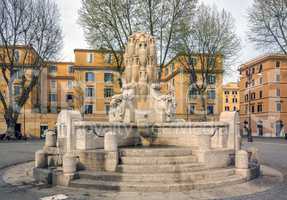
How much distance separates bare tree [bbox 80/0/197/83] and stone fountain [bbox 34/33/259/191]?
13.6 m


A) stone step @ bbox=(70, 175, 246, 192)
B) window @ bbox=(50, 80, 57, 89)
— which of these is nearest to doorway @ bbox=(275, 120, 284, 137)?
window @ bbox=(50, 80, 57, 89)

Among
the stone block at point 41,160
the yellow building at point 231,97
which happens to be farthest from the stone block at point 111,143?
the yellow building at point 231,97

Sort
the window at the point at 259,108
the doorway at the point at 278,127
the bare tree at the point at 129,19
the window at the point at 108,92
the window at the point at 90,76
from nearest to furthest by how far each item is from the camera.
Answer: the bare tree at the point at 129,19 → the doorway at the point at 278,127 → the window at the point at 108,92 → the window at the point at 90,76 → the window at the point at 259,108

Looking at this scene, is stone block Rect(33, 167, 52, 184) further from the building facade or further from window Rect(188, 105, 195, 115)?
the building facade

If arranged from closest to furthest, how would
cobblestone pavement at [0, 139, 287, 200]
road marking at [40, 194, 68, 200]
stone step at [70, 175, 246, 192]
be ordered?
road marking at [40, 194, 68, 200] < cobblestone pavement at [0, 139, 287, 200] < stone step at [70, 175, 246, 192]

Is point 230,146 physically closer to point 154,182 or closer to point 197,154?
point 197,154

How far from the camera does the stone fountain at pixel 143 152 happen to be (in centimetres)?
891

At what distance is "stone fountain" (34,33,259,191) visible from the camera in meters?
8.91

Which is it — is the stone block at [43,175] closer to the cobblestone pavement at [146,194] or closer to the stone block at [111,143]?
the cobblestone pavement at [146,194]

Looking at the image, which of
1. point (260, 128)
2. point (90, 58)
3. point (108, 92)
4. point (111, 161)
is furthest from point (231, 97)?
point (111, 161)

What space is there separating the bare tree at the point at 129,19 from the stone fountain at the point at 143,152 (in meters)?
13.6

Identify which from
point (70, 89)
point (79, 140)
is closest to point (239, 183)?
point (79, 140)

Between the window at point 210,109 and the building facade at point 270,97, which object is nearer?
the window at point 210,109

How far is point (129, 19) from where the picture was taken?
2684 centimetres
